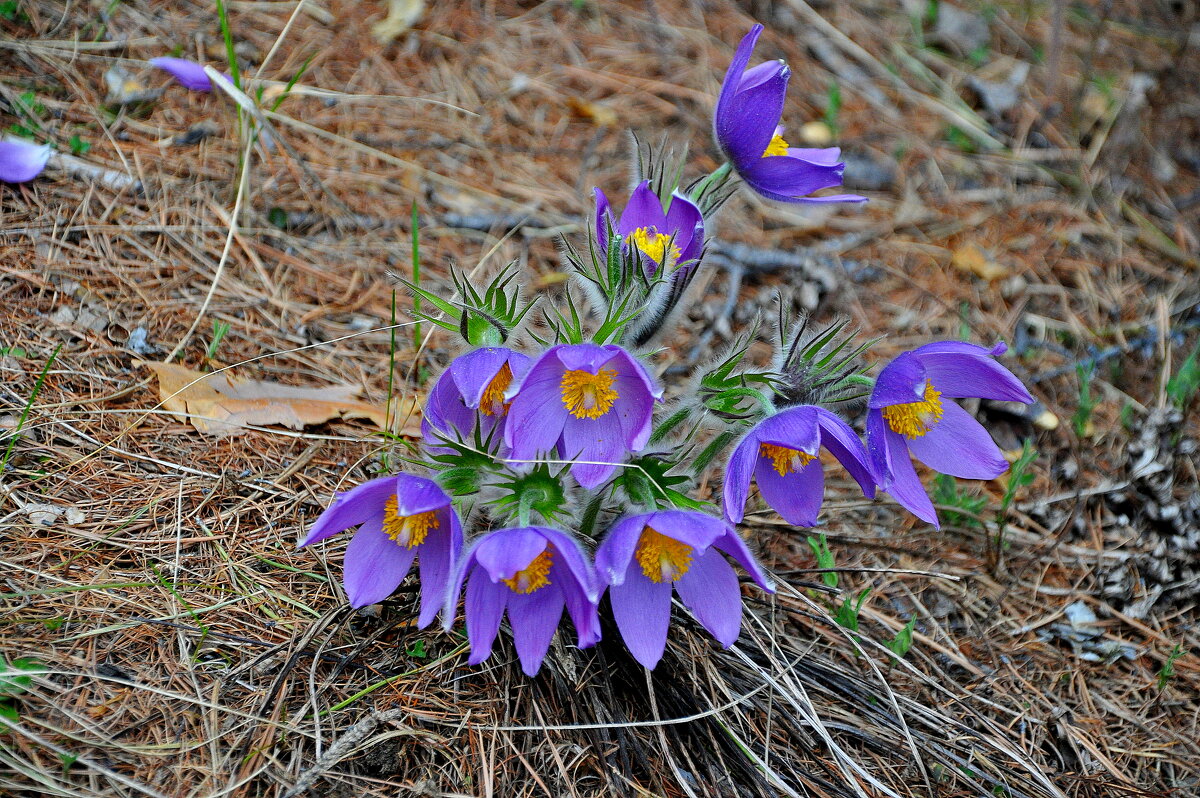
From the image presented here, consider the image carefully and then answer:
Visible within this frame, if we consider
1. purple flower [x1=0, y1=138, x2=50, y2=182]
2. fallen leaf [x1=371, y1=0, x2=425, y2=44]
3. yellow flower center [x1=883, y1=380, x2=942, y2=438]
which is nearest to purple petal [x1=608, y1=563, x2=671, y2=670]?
yellow flower center [x1=883, y1=380, x2=942, y2=438]

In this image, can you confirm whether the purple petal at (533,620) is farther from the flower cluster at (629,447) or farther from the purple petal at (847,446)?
the purple petal at (847,446)

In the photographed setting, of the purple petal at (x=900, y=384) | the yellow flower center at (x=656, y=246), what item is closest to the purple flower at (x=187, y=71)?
the yellow flower center at (x=656, y=246)

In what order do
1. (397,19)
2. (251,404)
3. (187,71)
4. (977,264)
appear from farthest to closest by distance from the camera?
(397,19), (977,264), (187,71), (251,404)

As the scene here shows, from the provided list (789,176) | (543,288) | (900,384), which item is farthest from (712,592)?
(543,288)

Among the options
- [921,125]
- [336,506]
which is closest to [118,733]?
[336,506]

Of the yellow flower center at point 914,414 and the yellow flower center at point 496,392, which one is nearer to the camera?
the yellow flower center at point 496,392

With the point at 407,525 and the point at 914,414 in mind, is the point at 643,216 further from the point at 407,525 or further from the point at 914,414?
the point at 407,525

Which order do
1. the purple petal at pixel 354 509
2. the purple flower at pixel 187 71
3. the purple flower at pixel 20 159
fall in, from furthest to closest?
1. the purple flower at pixel 187 71
2. the purple flower at pixel 20 159
3. the purple petal at pixel 354 509
